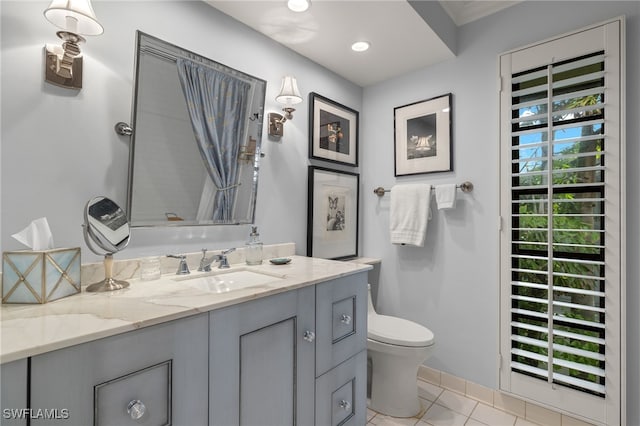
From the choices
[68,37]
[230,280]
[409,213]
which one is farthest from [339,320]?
[68,37]

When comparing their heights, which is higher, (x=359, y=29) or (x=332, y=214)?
(x=359, y=29)

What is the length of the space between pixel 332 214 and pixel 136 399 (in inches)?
66.2

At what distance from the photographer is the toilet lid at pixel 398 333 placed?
70.4 inches

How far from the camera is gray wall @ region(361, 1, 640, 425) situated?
1898 millimetres

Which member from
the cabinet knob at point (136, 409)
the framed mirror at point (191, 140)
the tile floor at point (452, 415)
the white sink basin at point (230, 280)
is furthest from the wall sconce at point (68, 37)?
the tile floor at point (452, 415)

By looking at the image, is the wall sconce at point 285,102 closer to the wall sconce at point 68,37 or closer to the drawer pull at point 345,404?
the wall sconce at point 68,37

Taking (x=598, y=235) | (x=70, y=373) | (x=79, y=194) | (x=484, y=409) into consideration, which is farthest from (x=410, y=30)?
(x=484, y=409)

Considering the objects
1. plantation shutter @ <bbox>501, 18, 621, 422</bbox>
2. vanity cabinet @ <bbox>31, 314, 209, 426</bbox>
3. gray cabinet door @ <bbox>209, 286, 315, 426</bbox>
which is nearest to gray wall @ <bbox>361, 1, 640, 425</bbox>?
plantation shutter @ <bbox>501, 18, 621, 422</bbox>

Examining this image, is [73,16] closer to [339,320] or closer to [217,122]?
[217,122]

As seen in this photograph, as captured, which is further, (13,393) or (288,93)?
(288,93)

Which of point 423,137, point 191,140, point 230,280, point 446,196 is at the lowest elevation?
point 230,280

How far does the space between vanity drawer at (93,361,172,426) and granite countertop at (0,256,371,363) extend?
0.13 meters

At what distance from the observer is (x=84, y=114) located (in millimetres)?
1192

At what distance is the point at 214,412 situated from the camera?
949mm
